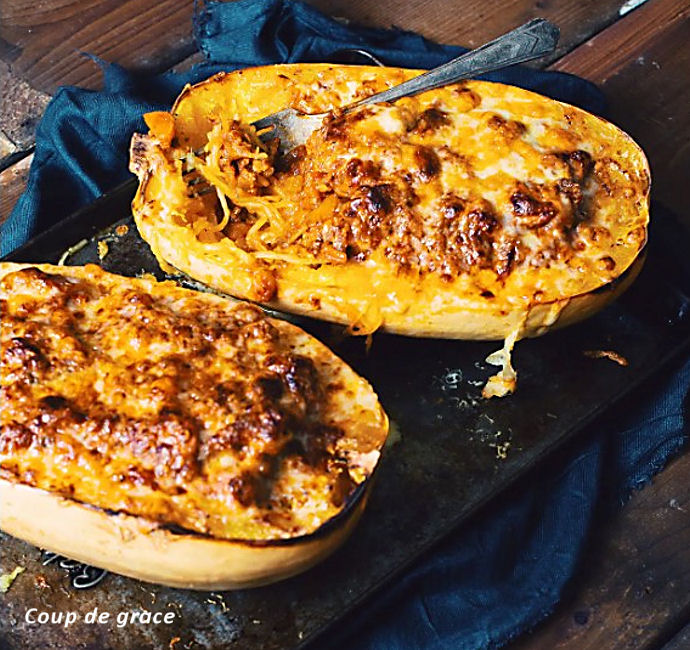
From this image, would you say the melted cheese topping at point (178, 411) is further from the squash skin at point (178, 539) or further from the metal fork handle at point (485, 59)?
the metal fork handle at point (485, 59)

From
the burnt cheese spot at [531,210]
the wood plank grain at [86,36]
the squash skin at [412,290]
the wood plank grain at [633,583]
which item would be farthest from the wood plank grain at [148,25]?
the wood plank grain at [633,583]

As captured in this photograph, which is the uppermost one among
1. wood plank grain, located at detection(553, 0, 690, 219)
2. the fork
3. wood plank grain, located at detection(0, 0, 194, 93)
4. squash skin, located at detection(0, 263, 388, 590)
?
wood plank grain, located at detection(0, 0, 194, 93)

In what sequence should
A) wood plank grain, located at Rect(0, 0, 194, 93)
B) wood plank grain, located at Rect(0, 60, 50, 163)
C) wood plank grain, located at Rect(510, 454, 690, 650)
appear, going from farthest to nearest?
1. wood plank grain, located at Rect(0, 0, 194, 93)
2. wood plank grain, located at Rect(0, 60, 50, 163)
3. wood plank grain, located at Rect(510, 454, 690, 650)

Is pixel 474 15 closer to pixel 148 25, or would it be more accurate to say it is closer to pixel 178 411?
pixel 148 25

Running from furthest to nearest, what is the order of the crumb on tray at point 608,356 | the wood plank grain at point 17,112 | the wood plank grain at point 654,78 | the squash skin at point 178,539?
the wood plank grain at point 17,112, the wood plank grain at point 654,78, the crumb on tray at point 608,356, the squash skin at point 178,539

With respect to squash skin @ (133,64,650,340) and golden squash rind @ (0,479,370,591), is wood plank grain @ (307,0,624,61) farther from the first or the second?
golden squash rind @ (0,479,370,591)

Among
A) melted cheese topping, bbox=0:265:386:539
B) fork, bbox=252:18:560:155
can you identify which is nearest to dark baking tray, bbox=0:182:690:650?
melted cheese topping, bbox=0:265:386:539

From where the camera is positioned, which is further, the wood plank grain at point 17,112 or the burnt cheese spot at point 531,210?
the wood plank grain at point 17,112
